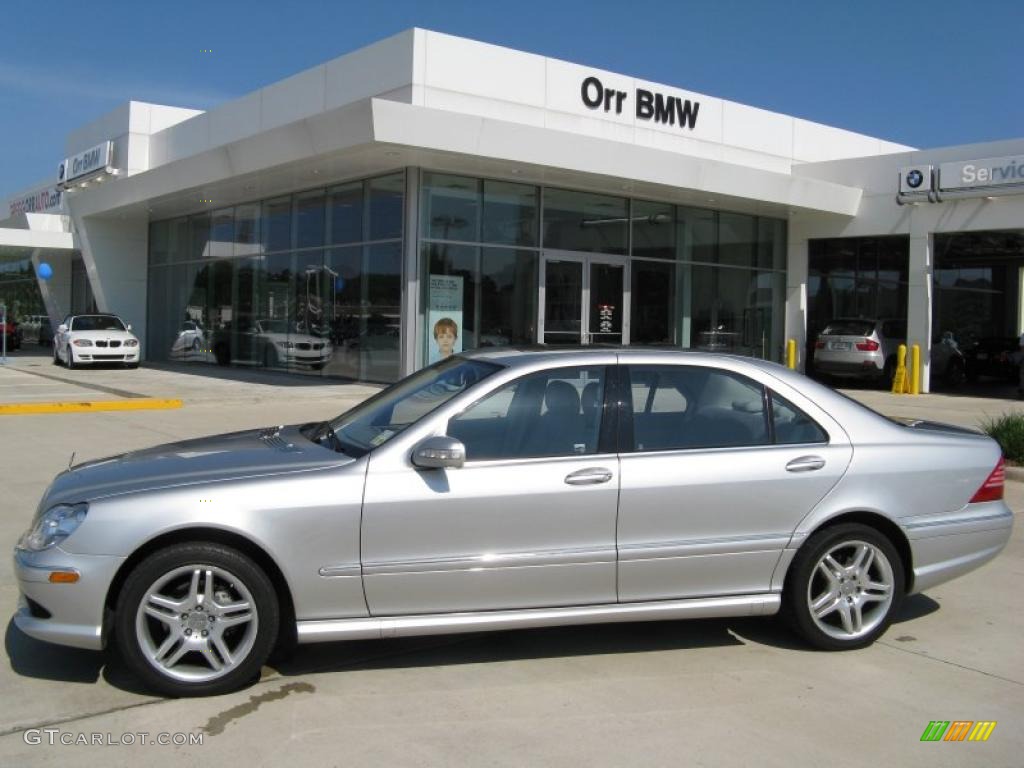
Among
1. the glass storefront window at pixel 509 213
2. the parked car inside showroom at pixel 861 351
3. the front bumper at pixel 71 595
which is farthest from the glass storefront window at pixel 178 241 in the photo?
the front bumper at pixel 71 595

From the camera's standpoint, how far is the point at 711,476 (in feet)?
15.1

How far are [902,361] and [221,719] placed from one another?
19878 millimetres

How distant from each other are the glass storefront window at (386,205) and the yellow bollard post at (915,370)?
38.9ft

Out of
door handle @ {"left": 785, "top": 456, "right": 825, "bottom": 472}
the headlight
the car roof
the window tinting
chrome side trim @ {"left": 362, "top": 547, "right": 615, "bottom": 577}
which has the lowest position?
chrome side trim @ {"left": 362, "top": 547, "right": 615, "bottom": 577}

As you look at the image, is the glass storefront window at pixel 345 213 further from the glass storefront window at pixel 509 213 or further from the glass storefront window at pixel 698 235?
the glass storefront window at pixel 698 235

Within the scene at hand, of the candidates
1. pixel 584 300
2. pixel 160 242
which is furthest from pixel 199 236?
pixel 584 300

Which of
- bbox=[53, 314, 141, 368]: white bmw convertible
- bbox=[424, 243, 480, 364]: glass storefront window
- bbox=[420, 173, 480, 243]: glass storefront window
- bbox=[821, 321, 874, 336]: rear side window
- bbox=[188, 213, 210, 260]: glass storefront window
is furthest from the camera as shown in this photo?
bbox=[188, 213, 210, 260]: glass storefront window

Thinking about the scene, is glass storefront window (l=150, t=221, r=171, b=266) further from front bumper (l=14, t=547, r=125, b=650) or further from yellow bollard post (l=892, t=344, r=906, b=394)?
front bumper (l=14, t=547, r=125, b=650)

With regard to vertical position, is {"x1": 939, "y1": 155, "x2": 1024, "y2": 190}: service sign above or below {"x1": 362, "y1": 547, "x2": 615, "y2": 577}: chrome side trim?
above

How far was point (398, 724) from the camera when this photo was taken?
388cm

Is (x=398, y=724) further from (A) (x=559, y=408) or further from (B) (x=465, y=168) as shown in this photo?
(B) (x=465, y=168)

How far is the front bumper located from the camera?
396 centimetres

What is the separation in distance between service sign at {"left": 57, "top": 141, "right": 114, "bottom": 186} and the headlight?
28498 mm

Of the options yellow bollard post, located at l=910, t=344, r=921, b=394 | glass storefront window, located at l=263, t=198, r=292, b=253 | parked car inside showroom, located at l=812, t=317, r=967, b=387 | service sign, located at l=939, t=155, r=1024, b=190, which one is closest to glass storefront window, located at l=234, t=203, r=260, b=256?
glass storefront window, located at l=263, t=198, r=292, b=253
